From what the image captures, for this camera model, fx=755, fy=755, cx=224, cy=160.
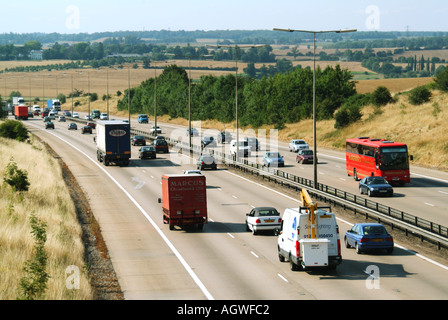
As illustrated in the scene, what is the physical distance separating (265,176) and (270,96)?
63319mm

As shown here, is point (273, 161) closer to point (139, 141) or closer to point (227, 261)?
point (139, 141)

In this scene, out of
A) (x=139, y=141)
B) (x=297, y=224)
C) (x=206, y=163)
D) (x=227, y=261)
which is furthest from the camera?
(x=139, y=141)

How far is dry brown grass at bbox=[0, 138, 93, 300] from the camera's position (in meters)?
26.1

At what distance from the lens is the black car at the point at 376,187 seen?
4969 cm

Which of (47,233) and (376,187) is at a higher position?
(47,233)

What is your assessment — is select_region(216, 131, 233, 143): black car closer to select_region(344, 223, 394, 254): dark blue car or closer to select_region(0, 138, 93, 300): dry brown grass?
select_region(0, 138, 93, 300): dry brown grass

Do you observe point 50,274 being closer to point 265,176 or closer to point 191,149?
point 265,176

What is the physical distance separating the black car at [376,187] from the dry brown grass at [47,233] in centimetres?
1933

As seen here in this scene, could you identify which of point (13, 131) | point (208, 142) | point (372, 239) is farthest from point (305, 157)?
point (13, 131)

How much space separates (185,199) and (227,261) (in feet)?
25.6

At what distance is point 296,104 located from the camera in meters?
120

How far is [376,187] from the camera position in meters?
49.8

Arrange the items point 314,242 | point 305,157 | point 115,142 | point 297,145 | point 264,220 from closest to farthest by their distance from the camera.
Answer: point 314,242
point 264,220
point 115,142
point 305,157
point 297,145

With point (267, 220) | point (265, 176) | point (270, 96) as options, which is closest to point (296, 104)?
point (270, 96)
